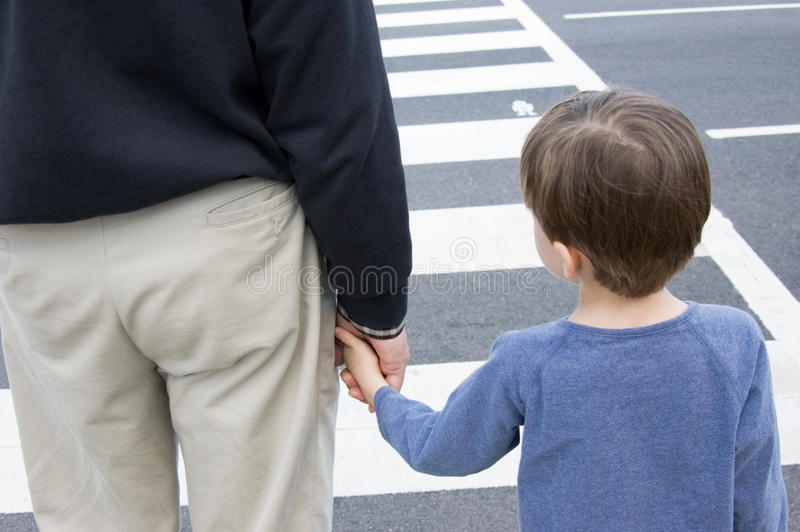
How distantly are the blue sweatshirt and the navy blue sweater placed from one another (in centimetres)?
48

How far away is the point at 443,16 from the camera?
28.5ft

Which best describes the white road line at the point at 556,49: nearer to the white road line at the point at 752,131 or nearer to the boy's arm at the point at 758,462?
the white road line at the point at 752,131

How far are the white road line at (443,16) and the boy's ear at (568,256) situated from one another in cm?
753

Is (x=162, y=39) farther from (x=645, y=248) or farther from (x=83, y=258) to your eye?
(x=645, y=248)

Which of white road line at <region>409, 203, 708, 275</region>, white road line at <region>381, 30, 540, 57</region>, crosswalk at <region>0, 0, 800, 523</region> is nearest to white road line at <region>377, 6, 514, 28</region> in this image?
white road line at <region>381, 30, 540, 57</region>

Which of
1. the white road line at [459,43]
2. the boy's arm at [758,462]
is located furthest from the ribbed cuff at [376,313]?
the white road line at [459,43]

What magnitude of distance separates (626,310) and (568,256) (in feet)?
0.45

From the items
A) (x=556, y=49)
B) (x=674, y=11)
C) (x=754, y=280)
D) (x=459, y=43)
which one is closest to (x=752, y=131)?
(x=754, y=280)

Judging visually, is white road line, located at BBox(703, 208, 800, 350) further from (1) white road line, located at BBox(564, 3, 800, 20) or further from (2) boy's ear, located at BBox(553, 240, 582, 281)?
(1) white road line, located at BBox(564, 3, 800, 20)

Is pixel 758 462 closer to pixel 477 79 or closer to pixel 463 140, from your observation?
pixel 463 140

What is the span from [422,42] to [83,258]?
6.88 meters

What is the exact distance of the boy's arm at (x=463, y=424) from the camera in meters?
1.34

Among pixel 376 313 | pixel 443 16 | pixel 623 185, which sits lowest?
pixel 443 16

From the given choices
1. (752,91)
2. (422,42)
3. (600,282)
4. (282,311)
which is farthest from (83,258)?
(422,42)
